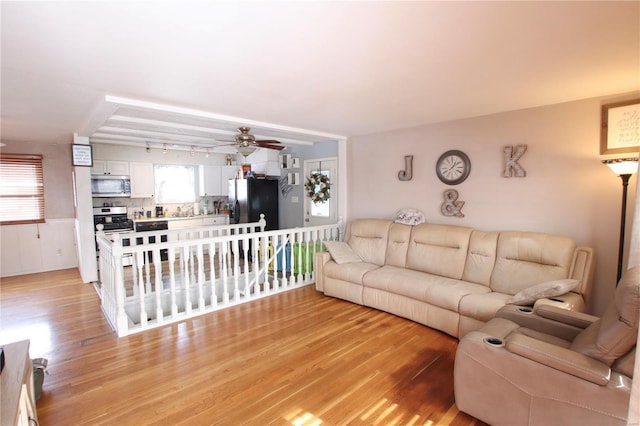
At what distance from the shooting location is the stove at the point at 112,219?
5.90 meters

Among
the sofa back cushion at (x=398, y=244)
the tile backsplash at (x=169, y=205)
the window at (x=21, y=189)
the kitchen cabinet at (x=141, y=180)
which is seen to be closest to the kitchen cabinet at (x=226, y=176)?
the tile backsplash at (x=169, y=205)

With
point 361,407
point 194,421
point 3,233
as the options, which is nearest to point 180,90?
point 194,421

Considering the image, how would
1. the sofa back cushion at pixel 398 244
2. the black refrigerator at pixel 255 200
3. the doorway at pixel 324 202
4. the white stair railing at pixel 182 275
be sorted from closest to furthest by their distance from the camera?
the white stair railing at pixel 182 275 < the sofa back cushion at pixel 398 244 < the doorway at pixel 324 202 < the black refrigerator at pixel 255 200

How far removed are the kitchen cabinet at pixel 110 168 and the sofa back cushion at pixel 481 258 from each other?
6484mm

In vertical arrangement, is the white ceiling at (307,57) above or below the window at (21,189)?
above

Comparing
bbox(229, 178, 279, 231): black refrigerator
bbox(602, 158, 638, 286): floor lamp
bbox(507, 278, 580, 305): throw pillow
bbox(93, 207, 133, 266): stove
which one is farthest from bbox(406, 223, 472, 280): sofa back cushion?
bbox(93, 207, 133, 266): stove

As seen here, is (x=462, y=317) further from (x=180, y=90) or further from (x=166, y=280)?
(x=166, y=280)

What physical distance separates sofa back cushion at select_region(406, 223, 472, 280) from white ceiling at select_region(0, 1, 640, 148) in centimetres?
145

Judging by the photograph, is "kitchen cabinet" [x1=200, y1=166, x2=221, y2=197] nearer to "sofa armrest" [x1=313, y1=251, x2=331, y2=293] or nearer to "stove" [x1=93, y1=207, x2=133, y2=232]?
"stove" [x1=93, y1=207, x2=133, y2=232]

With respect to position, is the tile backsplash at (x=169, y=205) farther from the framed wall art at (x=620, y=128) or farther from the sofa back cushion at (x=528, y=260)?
the framed wall art at (x=620, y=128)

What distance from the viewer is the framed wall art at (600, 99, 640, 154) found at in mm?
2771

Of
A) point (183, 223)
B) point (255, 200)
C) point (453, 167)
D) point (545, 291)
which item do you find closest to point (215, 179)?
point (183, 223)

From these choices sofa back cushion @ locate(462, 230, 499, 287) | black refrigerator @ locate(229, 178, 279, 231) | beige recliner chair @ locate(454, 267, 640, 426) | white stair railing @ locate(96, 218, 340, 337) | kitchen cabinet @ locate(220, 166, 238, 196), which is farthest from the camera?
kitchen cabinet @ locate(220, 166, 238, 196)

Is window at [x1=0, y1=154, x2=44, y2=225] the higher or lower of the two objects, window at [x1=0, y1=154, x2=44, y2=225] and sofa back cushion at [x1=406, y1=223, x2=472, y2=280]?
the higher
